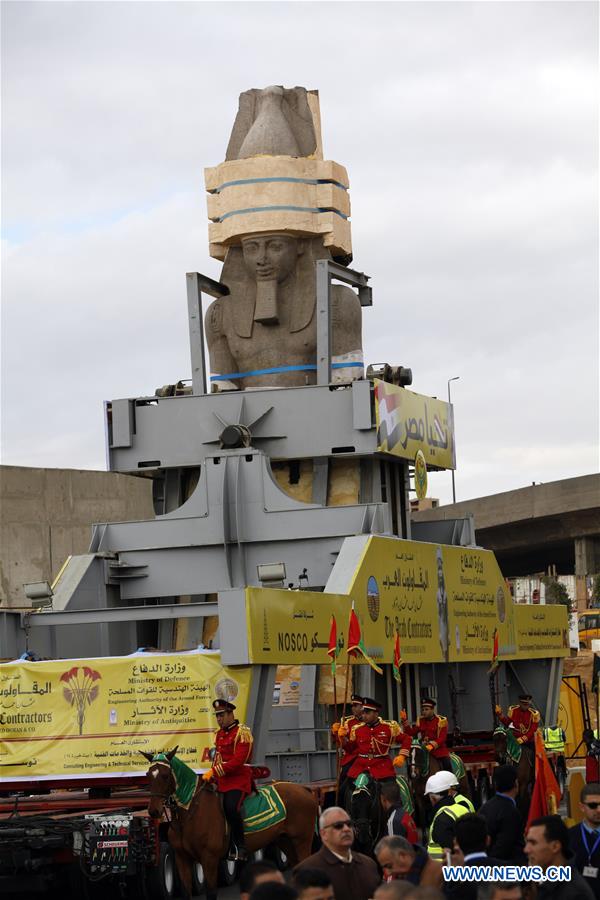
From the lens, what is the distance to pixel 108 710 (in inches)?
800

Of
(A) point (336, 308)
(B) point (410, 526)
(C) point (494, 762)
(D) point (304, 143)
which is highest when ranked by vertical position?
(D) point (304, 143)

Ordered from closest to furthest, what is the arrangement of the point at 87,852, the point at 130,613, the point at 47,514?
the point at 87,852 < the point at 130,613 < the point at 47,514

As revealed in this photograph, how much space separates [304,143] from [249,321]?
3374 millimetres

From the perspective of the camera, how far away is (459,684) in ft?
101

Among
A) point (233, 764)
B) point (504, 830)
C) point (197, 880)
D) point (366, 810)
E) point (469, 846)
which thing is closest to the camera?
point (469, 846)

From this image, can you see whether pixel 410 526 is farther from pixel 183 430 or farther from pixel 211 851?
pixel 211 851

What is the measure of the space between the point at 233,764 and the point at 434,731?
19.7 feet

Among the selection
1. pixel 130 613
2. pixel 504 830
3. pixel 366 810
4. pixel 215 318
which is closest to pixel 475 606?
pixel 215 318

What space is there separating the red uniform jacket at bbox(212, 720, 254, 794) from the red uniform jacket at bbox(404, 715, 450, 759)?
5.57 meters

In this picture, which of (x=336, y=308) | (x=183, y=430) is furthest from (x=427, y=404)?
(x=183, y=430)

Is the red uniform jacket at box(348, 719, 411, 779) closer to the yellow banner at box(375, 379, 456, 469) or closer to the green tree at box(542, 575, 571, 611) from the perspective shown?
the yellow banner at box(375, 379, 456, 469)

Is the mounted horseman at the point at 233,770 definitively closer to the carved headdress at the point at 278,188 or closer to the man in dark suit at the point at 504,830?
the man in dark suit at the point at 504,830

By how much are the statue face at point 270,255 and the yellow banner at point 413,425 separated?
128 inches

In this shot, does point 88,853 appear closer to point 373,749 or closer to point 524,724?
point 373,749
